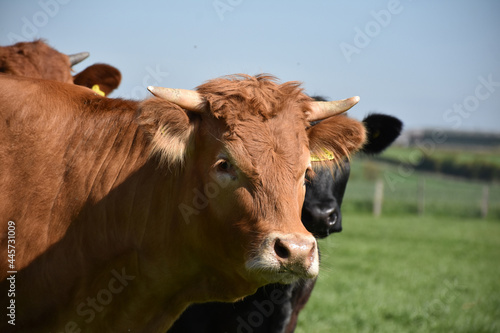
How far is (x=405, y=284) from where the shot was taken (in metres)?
9.77

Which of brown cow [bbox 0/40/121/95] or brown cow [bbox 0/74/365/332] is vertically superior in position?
brown cow [bbox 0/40/121/95]

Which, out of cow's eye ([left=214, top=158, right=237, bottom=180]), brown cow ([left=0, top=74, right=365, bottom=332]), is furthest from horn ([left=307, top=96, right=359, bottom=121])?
cow's eye ([left=214, top=158, right=237, bottom=180])

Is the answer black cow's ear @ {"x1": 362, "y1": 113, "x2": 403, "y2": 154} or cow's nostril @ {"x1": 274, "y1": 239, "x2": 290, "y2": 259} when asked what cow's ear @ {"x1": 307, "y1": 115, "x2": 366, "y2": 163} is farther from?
black cow's ear @ {"x1": 362, "y1": 113, "x2": 403, "y2": 154}

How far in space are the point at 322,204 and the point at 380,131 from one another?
1.57m

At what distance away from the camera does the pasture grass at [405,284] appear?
703 cm

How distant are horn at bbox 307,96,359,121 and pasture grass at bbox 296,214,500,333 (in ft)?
3.70

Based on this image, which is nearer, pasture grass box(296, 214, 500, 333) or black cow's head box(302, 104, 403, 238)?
black cow's head box(302, 104, 403, 238)

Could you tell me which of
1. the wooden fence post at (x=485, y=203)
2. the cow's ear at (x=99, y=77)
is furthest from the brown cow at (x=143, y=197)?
the wooden fence post at (x=485, y=203)

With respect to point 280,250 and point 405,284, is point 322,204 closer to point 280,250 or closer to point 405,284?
point 280,250

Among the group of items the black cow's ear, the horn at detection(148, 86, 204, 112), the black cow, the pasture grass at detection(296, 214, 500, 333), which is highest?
the horn at detection(148, 86, 204, 112)

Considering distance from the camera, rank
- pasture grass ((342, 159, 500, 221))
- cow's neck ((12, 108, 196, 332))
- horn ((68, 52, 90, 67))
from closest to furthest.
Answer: cow's neck ((12, 108, 196, 332))
horn ((68, 52, 90, 67))
pasture grass ((342, 159, 500, 221))

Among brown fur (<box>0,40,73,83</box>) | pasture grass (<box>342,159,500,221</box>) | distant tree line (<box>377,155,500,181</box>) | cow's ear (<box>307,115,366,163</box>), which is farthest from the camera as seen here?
distant tree line (<box>377,155,500,181</box>)

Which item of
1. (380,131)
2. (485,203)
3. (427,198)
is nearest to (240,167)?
(380,131)

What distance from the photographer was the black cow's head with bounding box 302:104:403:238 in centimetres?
449
